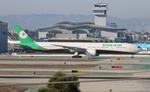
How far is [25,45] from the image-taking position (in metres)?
134

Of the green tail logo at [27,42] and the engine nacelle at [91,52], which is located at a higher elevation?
the green tail logo at [27,42]

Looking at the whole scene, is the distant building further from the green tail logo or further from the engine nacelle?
the engine nacelle

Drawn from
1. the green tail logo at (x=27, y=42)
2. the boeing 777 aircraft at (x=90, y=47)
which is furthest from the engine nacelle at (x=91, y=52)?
the green tail logo at (x=27, y=42)

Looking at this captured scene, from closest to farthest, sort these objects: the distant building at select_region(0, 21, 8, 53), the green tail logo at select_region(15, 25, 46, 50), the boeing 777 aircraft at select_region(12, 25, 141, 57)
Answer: the boeing 777 aircraft at select_region(12, 25, 141, 57), the green tail logo at select_region(15, 25, 46, 50), the distant building at select_region(0, 21, 8, 53)

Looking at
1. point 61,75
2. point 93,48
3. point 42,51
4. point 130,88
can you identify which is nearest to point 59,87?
point 61,75

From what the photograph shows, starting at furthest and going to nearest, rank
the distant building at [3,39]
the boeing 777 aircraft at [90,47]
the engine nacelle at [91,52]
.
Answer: the distant building at [3,39] → the boeing 777 aircraft at [90,47] → the engine nacelle at [91,52]

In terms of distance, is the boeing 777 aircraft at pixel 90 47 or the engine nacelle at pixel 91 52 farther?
the boeing 777 aircraft at pixel 90 47

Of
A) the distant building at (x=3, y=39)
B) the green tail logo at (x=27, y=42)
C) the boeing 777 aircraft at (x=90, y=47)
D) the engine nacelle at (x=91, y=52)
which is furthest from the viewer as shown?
the distant building at (x=3, y=39)

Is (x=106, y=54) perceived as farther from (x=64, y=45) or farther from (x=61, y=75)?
(x=61, y=75)

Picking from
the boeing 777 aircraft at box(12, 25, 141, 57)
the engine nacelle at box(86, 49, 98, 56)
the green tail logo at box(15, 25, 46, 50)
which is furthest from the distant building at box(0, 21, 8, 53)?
the engine nacelle at box(86, 49, 98, 56)

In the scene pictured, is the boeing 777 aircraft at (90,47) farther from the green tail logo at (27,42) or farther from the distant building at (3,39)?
the distant building at (3,39)

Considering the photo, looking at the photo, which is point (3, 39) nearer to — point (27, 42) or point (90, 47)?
point (27, 42)

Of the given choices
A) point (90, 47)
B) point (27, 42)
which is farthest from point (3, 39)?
point (90, 47)

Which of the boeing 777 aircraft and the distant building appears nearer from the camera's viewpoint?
the boeing 777 aircraft
